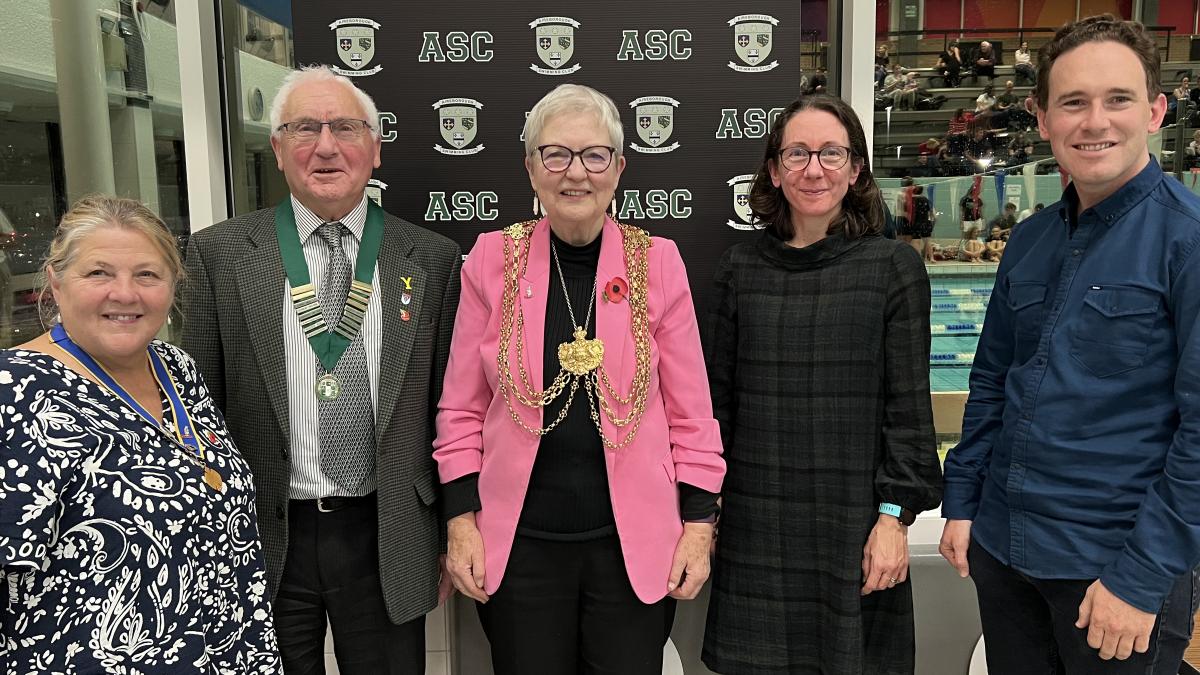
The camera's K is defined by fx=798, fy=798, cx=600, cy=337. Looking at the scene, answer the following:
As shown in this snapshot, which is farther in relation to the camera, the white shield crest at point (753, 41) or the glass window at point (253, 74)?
the glass window at point (253, 74)

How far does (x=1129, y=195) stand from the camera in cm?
163

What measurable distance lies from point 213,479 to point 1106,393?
177 cm

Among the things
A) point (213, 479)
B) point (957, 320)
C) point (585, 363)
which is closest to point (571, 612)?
point (585, 363)

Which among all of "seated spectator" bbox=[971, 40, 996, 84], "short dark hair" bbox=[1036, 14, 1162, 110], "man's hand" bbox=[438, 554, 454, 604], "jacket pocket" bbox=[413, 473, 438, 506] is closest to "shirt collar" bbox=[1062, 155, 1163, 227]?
"short dark hair" bbox=[1036, 14, 1162, 110]

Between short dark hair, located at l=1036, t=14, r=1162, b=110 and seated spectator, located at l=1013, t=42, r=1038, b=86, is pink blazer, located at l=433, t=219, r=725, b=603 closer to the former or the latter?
short dark hair, located at l=1036, t=14, r=1162, b=110

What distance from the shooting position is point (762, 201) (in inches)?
82.2

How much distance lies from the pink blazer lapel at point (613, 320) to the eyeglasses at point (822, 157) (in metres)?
0.49

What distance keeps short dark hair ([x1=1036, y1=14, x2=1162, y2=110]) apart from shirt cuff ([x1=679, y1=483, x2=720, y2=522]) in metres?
1.14

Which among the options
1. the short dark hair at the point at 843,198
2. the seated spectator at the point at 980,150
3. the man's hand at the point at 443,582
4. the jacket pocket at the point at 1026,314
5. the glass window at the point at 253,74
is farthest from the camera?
the seated spectator at the point at 980,150

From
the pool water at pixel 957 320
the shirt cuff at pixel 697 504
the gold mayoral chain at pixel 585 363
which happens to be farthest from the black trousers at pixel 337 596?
the pool water at pixel 957 320

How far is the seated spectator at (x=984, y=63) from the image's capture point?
340 cm

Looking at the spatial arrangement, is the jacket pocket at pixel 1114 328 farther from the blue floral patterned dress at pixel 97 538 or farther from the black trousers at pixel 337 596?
the blue floral patterned dress at pixel 97 538

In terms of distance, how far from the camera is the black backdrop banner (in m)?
2.66

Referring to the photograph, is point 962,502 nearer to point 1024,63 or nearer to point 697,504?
point 697,504
